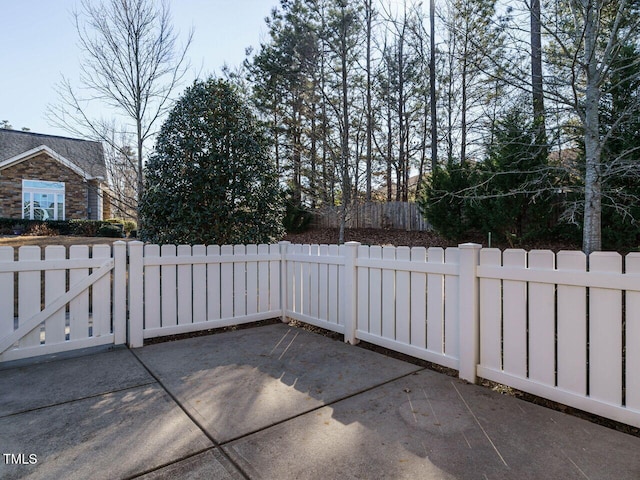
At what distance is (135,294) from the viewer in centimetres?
367

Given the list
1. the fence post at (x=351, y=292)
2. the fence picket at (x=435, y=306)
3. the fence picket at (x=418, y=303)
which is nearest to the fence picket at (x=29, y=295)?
the fence post at (x=351, y=292)

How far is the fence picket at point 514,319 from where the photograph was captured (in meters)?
2.52

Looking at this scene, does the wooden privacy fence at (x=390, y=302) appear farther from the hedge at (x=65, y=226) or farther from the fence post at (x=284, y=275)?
the hedge at (x=65, y=226)

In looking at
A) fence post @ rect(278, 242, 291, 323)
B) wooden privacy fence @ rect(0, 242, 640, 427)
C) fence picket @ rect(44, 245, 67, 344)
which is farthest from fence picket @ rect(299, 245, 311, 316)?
fence picket @ rect(44, 245, 67, 344)

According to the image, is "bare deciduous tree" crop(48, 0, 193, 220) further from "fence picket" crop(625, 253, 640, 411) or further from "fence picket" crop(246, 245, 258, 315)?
"fence picket" crop(625, 253, 640, 411)

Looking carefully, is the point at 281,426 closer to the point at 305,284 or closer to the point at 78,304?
the point at 305,284

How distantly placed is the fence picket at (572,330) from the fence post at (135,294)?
377cm

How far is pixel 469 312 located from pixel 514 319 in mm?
313

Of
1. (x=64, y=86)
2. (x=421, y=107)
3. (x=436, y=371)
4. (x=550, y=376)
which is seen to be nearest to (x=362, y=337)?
(x=436, y=371)

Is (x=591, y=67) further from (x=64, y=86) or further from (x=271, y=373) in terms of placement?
(x=64, y=86)

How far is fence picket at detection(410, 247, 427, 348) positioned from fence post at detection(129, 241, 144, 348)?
2.80 metres

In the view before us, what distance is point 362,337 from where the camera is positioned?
3.72 m

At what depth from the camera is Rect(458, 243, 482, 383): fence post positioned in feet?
9.00

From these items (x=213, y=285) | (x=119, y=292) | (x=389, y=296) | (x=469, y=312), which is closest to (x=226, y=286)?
(x=213, y=285)
